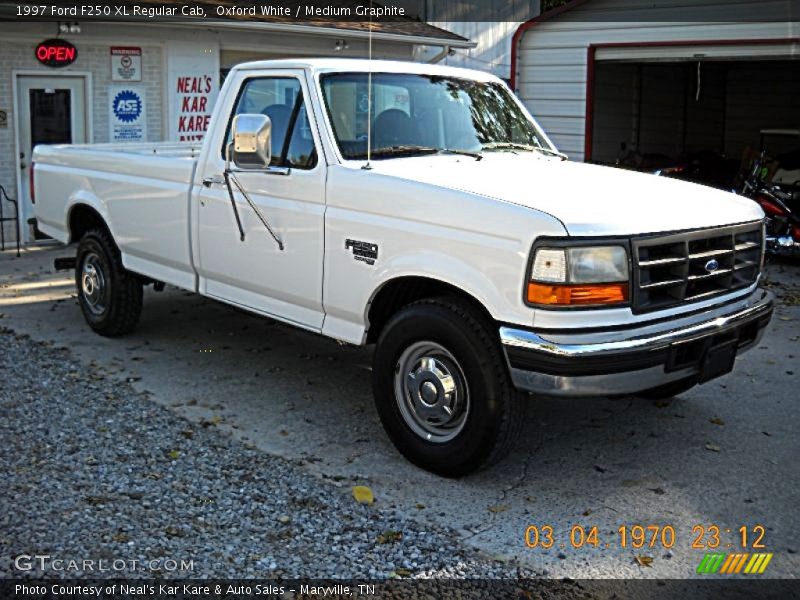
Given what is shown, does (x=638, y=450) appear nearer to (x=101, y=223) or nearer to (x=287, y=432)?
(x=287, y=432)

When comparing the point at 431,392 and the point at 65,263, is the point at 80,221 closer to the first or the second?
the point at 65,263

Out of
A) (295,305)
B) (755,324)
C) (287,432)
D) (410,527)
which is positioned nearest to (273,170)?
(295,305)

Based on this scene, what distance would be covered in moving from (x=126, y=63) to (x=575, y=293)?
34.4 feet

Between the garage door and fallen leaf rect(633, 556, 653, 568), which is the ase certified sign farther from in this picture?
fallen leaf rect(633, 556, 653, 568)

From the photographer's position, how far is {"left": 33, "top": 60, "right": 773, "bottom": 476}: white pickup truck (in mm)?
4676

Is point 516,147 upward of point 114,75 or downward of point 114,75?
downward

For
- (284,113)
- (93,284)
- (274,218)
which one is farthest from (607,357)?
(93,284)

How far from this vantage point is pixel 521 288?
15.3 feet

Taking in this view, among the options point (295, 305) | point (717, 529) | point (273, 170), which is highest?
point (273, 170)

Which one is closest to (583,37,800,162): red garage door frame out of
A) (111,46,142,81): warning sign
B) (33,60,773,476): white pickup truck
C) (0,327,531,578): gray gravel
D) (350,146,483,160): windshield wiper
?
(111,46,142,81): warning sign

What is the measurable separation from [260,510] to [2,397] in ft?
8.44

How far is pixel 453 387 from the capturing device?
16.8 feet

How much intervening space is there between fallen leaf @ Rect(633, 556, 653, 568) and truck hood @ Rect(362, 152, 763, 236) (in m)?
1.50

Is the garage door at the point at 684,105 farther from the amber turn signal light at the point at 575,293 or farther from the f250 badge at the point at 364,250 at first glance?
the amber turn signal light at the point at 575,293
